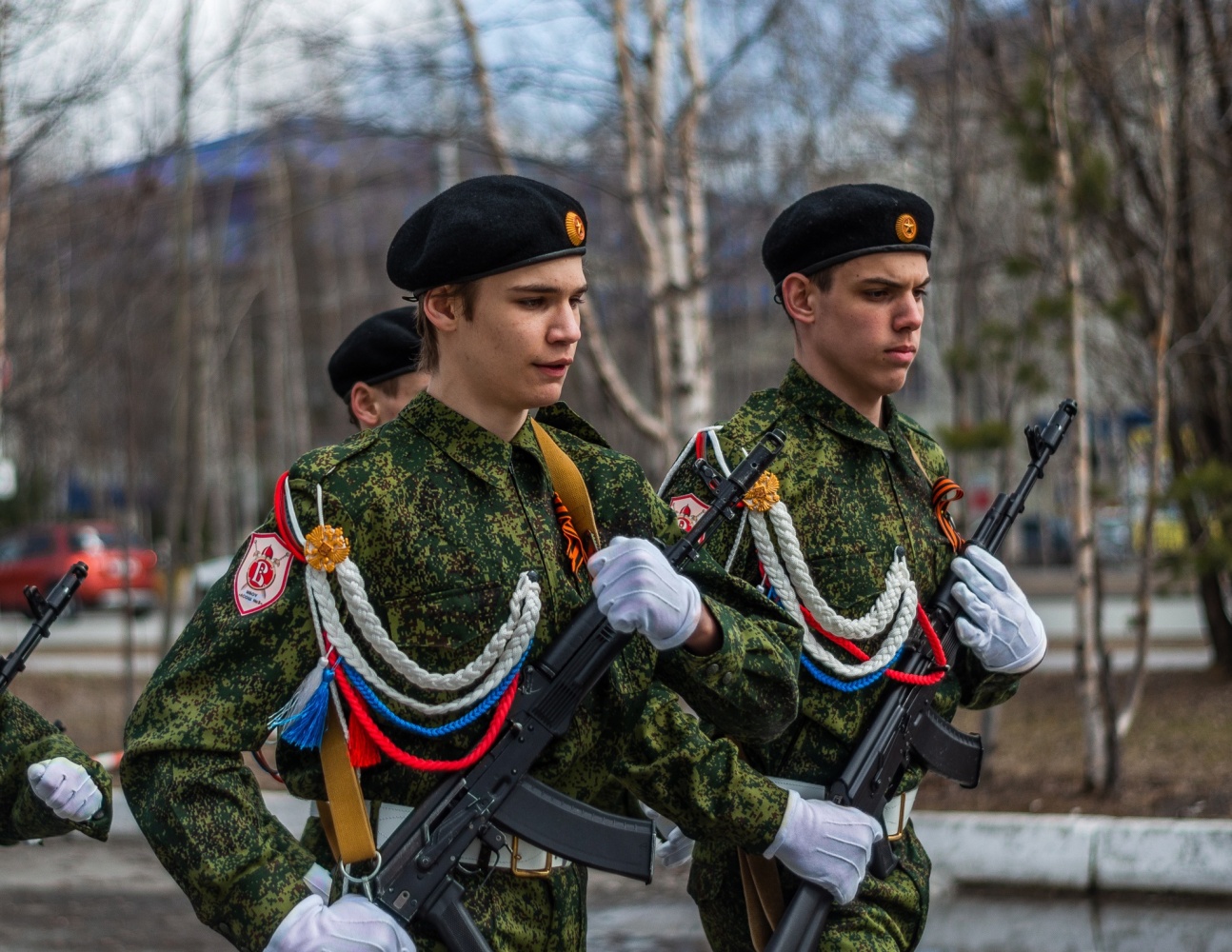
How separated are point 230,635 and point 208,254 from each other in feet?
33.6

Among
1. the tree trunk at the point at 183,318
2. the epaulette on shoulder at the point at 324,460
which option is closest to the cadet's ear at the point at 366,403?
the epaulette on shoulder at the point at 324,460

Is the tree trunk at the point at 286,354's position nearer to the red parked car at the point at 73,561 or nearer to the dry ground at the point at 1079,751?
the red parked car at the point at 73,561

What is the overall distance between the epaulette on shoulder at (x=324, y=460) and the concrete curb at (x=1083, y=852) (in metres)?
4.01

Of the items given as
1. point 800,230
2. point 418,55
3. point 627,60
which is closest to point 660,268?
point 627,60

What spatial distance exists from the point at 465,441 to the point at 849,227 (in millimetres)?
1058

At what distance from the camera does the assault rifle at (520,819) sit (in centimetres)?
241

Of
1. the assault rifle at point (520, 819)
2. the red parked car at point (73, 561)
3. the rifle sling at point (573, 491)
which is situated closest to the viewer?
the assault rifle at point (520, 819)

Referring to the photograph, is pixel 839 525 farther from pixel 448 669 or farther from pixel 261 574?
pixel 261 574

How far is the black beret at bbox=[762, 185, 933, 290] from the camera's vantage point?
3234 mm

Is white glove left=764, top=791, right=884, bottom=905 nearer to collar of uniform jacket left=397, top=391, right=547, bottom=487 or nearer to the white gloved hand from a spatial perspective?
the white gloved hand

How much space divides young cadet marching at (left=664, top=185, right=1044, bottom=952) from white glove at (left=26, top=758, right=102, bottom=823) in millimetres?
1255

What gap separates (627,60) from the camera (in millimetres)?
9133

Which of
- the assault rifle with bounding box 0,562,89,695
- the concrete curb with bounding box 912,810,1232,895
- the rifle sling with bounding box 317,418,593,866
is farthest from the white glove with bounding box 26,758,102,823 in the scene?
the concrete curb with bounding box 912,810,1232,895

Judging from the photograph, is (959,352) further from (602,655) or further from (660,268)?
(602,655)
